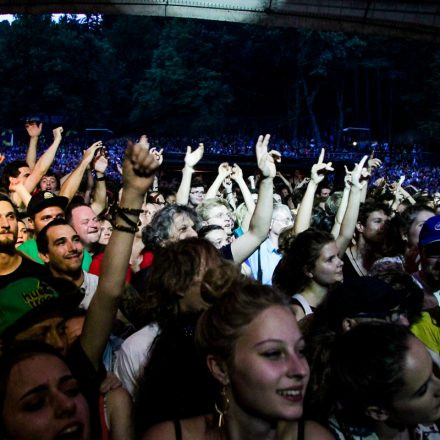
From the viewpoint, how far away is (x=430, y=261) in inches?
152

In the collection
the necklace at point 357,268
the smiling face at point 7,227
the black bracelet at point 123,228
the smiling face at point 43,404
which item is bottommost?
the necklace at point 357,268

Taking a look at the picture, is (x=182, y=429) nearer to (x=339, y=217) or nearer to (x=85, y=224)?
(x=85, y=224)

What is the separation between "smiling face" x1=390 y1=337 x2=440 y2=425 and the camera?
6.94 feet

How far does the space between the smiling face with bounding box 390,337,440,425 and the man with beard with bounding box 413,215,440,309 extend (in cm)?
156

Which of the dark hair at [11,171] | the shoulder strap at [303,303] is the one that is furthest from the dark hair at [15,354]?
the dark hair at [11,171]

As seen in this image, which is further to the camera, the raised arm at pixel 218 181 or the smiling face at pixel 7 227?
the raised arm at pixel 218 181

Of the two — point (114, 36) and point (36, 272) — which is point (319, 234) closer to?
point (36, 272)

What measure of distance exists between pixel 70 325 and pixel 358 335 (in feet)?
4.05

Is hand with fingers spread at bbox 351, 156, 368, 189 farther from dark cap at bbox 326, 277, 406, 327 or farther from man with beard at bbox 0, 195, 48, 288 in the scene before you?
man with beard at bbox 0, 195, 48, 288

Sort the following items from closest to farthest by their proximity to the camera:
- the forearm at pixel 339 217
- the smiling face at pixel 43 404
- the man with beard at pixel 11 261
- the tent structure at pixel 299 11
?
the smiling face at pixel 43 404 → the man with beard at pixel 11 261 → the forearm at pixel 339 217 → the tent structure at pixel 299 11

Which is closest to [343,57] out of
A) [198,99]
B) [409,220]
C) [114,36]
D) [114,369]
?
[198,99]

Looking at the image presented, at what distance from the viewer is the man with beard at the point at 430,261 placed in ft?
12.3

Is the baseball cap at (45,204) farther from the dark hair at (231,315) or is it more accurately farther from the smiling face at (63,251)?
the dark hair at (231,315)

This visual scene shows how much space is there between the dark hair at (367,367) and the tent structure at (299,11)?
5.42 m
